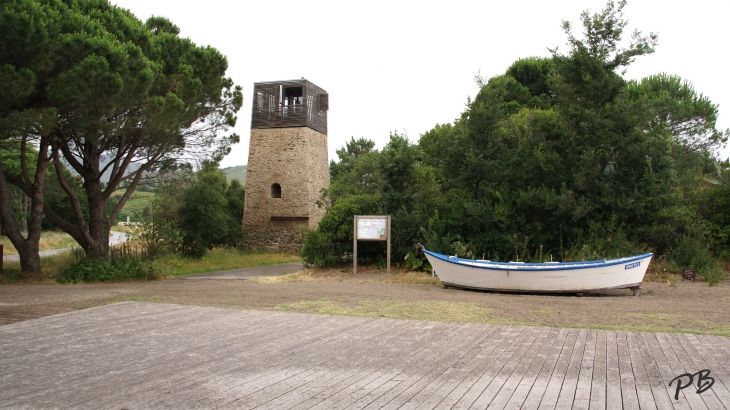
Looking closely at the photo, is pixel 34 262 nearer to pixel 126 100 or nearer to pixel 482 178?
pixel 126 100

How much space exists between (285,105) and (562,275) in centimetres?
2280

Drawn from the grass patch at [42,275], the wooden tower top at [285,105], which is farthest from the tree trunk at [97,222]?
the wooden tower top at [285,105]

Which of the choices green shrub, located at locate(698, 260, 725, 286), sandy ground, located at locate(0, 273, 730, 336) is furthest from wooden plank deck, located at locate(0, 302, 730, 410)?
green shrub, located at locate(698, 260, 725, 286)

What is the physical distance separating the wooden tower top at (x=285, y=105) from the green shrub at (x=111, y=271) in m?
15.4

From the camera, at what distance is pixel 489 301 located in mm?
11695

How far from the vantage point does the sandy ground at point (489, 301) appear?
924 cm

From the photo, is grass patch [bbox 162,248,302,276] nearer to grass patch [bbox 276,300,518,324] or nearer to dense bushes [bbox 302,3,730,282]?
dense bushes [bbox 302,3,730,282]

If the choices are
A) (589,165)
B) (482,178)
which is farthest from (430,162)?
(589,165)

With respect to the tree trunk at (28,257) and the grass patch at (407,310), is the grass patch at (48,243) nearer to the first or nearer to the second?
the tree trunk at (28,257)

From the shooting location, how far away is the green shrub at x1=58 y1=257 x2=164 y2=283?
17.2 metres

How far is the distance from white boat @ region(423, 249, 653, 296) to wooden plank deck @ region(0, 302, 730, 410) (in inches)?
199

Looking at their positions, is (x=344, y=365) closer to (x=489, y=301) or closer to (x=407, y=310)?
(x=407, y=310)

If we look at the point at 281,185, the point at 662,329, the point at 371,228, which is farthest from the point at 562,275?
the point at 281,185

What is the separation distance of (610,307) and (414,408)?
7.50 metres
